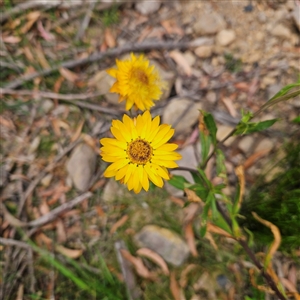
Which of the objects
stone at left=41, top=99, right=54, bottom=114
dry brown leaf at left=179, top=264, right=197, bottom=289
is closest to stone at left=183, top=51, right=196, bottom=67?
stone at left=41, top=99, right=54, bottom=114

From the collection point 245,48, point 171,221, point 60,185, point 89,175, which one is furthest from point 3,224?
point 245,48

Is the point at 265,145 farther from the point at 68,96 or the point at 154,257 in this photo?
the point at 68,96

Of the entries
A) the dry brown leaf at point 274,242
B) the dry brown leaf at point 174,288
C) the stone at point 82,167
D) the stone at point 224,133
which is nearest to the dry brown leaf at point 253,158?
the stone at point 224,133

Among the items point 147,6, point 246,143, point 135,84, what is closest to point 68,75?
point 147,6

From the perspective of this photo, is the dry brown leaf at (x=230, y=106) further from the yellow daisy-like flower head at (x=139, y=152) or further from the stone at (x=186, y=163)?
the yellow daisy-like flower head at (x=139, y=152)

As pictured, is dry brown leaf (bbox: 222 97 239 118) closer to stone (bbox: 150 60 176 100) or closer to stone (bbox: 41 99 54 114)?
stone (bbox: 150 60 176 100)

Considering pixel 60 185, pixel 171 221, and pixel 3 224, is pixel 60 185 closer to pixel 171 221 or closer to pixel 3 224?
pixel 3 224
